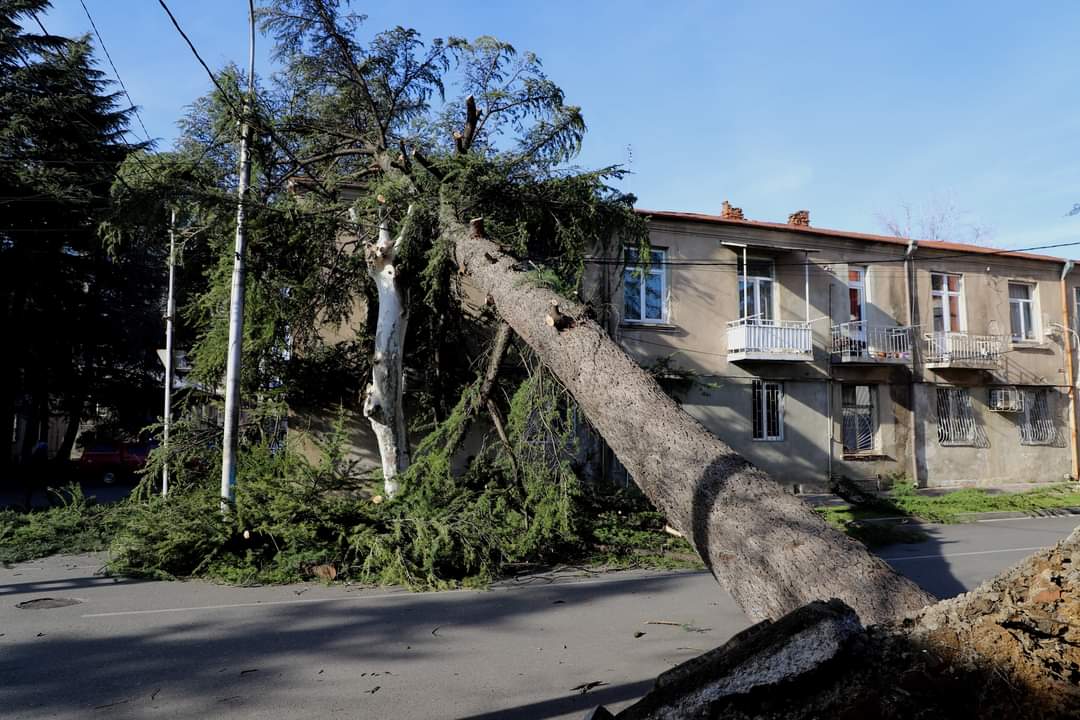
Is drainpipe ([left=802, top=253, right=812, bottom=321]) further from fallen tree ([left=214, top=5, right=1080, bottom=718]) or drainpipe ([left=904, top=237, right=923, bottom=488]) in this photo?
fallen tree ([left=214, top=5, right=1080, bottom=718])

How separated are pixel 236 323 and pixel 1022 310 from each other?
23.9m

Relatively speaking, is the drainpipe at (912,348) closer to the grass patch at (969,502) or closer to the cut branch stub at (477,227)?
the grass patch at (969,502)

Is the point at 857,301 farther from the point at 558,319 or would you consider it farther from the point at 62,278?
the point at 62,278

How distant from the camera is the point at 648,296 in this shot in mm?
19031

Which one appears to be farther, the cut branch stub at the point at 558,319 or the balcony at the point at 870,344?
the balcony at the point at 870,344

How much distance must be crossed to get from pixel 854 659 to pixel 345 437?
9.09 metres

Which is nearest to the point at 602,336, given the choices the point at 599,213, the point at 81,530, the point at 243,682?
the point at 243,682

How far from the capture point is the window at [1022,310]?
938 inches

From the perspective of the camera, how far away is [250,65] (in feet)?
38.7

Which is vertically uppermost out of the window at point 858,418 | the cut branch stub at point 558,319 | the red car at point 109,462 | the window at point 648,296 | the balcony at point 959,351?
the window at point 648,296

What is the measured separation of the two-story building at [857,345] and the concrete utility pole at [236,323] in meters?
8.85

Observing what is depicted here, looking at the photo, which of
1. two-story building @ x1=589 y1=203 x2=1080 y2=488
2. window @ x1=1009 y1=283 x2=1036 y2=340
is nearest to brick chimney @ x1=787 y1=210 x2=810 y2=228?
two-story building @ x1=589 y1=203 x2=1080 y2=488

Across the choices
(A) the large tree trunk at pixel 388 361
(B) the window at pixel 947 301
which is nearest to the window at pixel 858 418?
(B) the window at pixel 947 301

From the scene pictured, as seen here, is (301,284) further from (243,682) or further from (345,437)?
(243,682)
